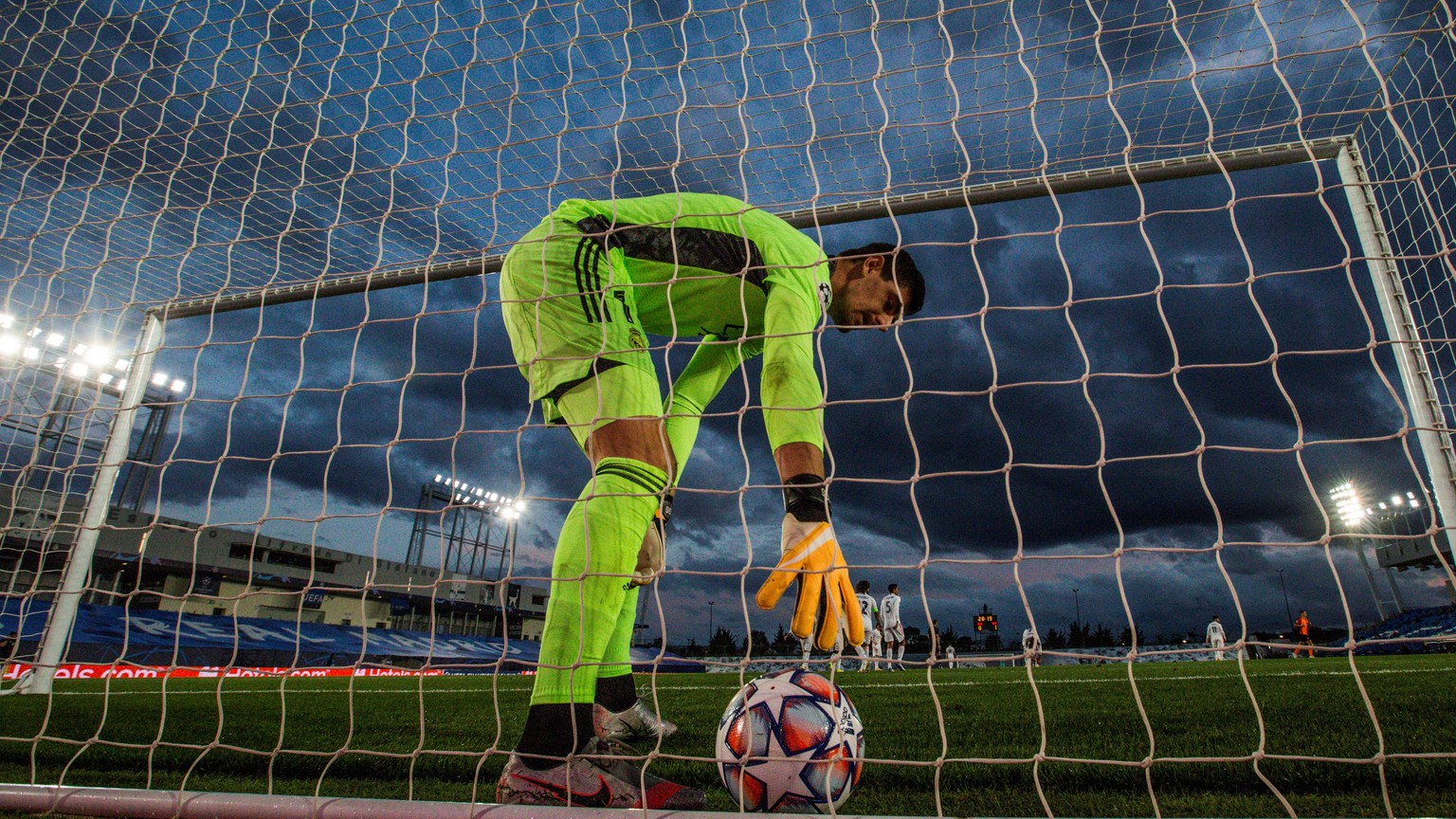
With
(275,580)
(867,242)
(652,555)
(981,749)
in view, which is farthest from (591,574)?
(275,580)

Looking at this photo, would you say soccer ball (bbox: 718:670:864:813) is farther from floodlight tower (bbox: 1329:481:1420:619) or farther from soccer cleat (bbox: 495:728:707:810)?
floodlight tower (bbox: 1329:481:1420:619)

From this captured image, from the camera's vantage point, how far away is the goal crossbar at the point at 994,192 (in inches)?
135

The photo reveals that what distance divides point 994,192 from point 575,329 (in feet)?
8.26

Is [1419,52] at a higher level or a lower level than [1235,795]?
higher

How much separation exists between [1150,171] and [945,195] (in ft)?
3.17

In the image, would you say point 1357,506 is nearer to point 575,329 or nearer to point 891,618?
point 891,618

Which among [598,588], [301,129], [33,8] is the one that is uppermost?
[33,8]

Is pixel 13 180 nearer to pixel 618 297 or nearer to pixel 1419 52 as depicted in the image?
pixel 618 297

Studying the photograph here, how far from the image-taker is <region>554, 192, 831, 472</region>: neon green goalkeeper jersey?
185 cm

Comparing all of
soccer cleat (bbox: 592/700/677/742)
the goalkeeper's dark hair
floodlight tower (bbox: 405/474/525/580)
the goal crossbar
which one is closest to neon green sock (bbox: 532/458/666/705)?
soccer cleat (bbox: 592/700/677/742)

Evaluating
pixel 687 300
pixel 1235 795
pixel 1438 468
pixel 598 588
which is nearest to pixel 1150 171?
pixel 1438 468

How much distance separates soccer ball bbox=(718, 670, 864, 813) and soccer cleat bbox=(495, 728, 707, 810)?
142mm

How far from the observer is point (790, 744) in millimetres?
1783

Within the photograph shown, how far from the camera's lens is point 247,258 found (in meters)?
5.26
